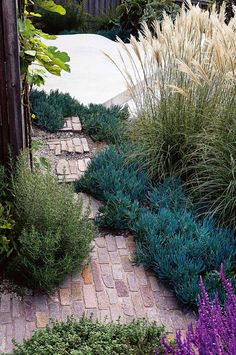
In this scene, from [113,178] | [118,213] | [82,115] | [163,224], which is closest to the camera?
[163,224]

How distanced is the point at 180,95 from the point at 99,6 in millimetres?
6212

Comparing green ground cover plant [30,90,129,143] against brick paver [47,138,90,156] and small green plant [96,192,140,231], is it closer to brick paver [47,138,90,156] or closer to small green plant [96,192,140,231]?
brick paver [47,138,90,156]

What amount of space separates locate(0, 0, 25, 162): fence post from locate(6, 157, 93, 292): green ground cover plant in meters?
0.22

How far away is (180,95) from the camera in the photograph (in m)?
4.10

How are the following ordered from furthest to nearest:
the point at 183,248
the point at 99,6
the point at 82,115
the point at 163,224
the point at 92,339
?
the point at 99,6
the point at 82,115
the point at 163,224
the point at 183,248
the point at 92,339

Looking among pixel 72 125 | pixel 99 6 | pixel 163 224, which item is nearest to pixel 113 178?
pixel 163 224

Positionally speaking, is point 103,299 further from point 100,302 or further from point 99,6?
point 99,6

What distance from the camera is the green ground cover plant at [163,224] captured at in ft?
10.5

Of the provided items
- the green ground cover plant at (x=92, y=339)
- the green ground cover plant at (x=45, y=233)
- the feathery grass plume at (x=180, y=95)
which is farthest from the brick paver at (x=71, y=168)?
the green ground cover plant at (x=92, y=339)

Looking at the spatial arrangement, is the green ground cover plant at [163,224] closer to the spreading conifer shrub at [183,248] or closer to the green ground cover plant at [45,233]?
the spreading conifer shrub at [183,248]

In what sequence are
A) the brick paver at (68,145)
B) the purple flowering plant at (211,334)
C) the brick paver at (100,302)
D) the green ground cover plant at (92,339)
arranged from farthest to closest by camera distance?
the brick paver at (68,145) → the brick paver at (100,302) → the green ground cover plant at (92,339) → the purple flowering plant at (211,334)

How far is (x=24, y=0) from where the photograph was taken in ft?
12.0

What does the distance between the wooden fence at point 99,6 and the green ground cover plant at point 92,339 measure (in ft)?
25.2

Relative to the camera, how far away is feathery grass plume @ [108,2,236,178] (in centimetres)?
396
